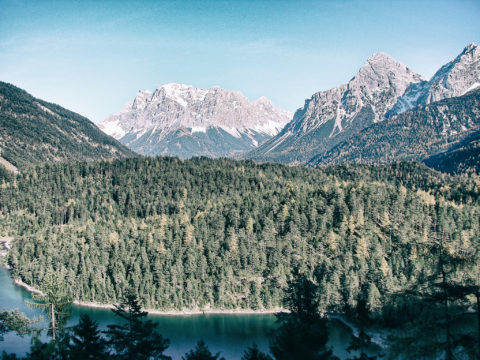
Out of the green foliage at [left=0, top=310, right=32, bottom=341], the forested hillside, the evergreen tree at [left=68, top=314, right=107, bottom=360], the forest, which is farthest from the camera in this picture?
the forested hillside

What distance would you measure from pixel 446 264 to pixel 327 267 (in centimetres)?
8719

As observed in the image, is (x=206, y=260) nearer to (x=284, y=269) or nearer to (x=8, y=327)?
(x=284, y=269)

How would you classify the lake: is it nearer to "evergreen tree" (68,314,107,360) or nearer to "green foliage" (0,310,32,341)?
"green foliage" (0,310,32,341)

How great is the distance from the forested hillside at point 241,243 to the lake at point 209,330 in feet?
17.4

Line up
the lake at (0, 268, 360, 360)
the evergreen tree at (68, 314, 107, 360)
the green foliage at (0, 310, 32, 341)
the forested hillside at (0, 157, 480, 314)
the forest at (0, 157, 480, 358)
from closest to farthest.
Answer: the evergreen tree at (68, 314, 107, 360) < the green foliage at (0, 310, 32, 341) < the lake at (0, 268, 360, 360) < the forest at (0, 157, 480, 358) < the forested hillside at (0, 157, 480, 314)

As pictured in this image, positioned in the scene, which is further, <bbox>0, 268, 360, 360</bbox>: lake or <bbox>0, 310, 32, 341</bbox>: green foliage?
<bbox>0, 268, 360, 360</bbox>: lake

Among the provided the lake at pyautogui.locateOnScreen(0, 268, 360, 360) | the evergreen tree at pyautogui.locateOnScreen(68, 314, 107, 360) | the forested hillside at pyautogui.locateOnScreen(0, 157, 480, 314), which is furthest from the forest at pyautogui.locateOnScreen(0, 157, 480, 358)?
the evergreen tree at pyautogui.locateOnScreen(68, 314, 107, 360)

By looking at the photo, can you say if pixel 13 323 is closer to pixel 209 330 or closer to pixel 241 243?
pixel 209 330

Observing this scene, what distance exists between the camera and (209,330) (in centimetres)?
8931

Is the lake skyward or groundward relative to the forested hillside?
groundward

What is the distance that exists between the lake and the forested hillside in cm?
529

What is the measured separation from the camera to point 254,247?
11612 centimetres

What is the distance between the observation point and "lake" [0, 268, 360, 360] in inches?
3024

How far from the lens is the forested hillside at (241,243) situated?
102200 millimetres
